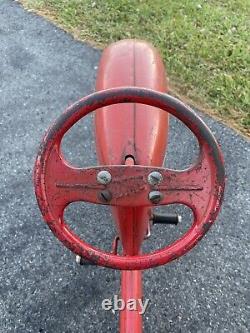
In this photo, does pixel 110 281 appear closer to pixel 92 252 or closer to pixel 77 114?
pixel 92 252

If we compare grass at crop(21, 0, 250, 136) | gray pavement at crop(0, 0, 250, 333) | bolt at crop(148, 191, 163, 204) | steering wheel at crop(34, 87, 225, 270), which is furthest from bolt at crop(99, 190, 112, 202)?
grass at crop(21, 0, 250, 136)

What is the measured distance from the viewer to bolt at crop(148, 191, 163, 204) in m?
1.53

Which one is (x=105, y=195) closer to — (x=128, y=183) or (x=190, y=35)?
(x=128, y=183)

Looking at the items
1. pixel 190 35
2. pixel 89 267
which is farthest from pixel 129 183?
pixel 190 35

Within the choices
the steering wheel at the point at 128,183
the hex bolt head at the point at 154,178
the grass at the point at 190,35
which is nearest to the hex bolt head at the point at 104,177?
the steering wheel at the point at 128,183

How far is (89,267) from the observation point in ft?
8.54

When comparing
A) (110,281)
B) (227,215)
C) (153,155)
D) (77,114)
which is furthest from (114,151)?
(227,215)

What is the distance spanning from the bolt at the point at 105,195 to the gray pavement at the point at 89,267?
1071 millimetres

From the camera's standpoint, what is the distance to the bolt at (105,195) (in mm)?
1535

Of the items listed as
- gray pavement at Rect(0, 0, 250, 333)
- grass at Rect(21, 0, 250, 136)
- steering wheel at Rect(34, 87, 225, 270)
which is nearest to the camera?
steering wheel at Rect(34, 87, 225, 270)

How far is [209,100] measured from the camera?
360 centimetres

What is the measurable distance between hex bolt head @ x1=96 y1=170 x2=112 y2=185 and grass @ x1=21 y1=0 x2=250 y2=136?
2.10m

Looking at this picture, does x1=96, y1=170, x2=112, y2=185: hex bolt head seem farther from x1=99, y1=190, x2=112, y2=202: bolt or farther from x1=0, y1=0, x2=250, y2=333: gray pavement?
x1=0, y1=0, x2=250, y2=333: gray pavement

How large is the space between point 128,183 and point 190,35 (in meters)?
2.83
